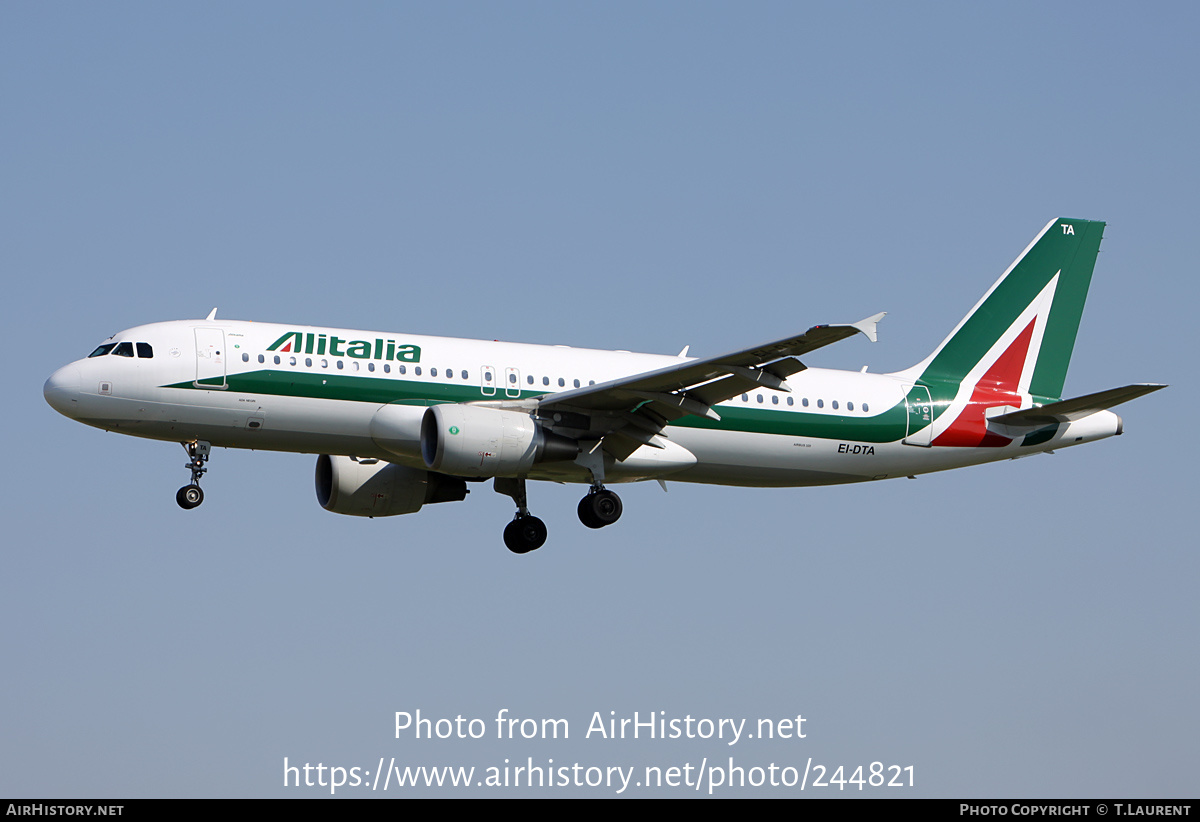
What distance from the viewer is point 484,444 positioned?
3391cm

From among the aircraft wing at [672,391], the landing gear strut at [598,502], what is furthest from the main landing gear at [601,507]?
the aircraft wing at [672,391]

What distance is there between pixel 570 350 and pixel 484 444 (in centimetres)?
429

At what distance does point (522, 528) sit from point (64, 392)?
10887 millimetres

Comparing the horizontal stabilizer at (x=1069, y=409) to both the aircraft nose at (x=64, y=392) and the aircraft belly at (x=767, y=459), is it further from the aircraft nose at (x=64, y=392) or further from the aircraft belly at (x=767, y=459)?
the aircraft nose at (x=64, y=392)

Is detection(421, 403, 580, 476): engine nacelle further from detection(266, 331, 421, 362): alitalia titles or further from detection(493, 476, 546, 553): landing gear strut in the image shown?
detection(493, 476, 546, 553): landing gear strut

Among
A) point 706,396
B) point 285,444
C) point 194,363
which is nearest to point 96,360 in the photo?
point 194,363

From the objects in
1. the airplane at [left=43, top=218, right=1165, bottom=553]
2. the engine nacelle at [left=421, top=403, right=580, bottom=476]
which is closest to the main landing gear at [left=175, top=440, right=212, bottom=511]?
the airplane at [left=43, top=218, right=1165, bottom=553]

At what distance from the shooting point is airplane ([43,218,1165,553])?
33.8 m

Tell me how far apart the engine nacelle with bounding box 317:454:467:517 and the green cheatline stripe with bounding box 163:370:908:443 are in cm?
467

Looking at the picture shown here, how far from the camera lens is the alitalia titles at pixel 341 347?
34.3 m

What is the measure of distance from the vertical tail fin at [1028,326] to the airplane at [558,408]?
61 millimetres

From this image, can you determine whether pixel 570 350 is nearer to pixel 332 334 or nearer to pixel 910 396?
pixel 332 334

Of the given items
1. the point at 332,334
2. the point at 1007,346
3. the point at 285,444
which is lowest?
the point at 285,444

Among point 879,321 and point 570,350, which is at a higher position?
point 570,350
